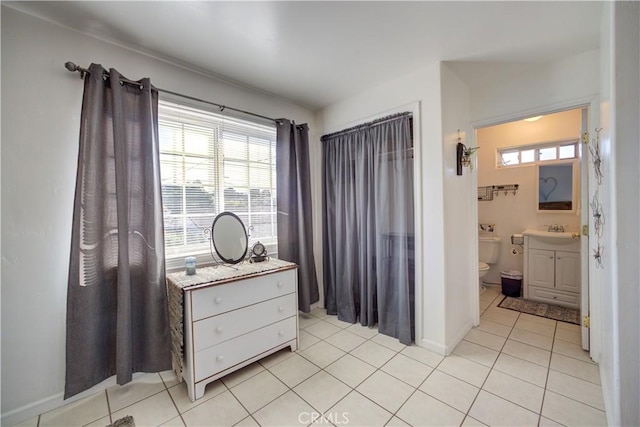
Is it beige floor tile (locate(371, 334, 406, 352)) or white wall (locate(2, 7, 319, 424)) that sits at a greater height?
white wall (locate(2, 7, 319, 424))

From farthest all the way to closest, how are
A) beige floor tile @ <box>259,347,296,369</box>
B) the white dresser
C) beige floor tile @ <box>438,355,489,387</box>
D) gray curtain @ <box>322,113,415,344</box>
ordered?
gray curtain @ <box>322,113,415,344</box> → beige floor tile @ <box>259,347,296,369</box> → beige floor tile @ <box>438,355,489,387</box> → the white dresser

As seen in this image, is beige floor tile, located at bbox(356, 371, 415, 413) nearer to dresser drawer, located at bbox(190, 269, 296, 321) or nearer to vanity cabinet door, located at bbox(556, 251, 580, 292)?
dresser drawer, located at bbox(190, 269, 296, 321)

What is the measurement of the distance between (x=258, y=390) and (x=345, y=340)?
91 cm

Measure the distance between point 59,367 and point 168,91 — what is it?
2041 mm

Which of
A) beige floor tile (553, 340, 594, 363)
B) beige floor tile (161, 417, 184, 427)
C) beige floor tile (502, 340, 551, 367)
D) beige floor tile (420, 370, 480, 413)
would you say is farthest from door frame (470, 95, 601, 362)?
beige floor tile (161, 417, 184, 427)

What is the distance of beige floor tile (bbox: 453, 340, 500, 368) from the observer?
1.98 meters

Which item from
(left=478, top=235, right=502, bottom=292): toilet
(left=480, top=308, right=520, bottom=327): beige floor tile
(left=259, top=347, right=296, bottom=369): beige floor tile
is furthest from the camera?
(left=478, top=235, right=502, bottom=292): toilet

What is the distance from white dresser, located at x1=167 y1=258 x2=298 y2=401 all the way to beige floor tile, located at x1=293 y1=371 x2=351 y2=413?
→ 0.42m

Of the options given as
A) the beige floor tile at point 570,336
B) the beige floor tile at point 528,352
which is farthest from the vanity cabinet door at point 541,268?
the beige floor tile at point 528,352

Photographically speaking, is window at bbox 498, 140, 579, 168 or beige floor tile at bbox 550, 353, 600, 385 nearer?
beige floor tile at bbox 550, 353, 600, 385

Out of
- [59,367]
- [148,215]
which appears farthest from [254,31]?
[59,367]

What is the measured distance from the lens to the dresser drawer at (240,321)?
5.51 ft

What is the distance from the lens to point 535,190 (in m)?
3.34

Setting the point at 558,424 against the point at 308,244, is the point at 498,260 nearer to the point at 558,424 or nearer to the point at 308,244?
the point at 558,424
